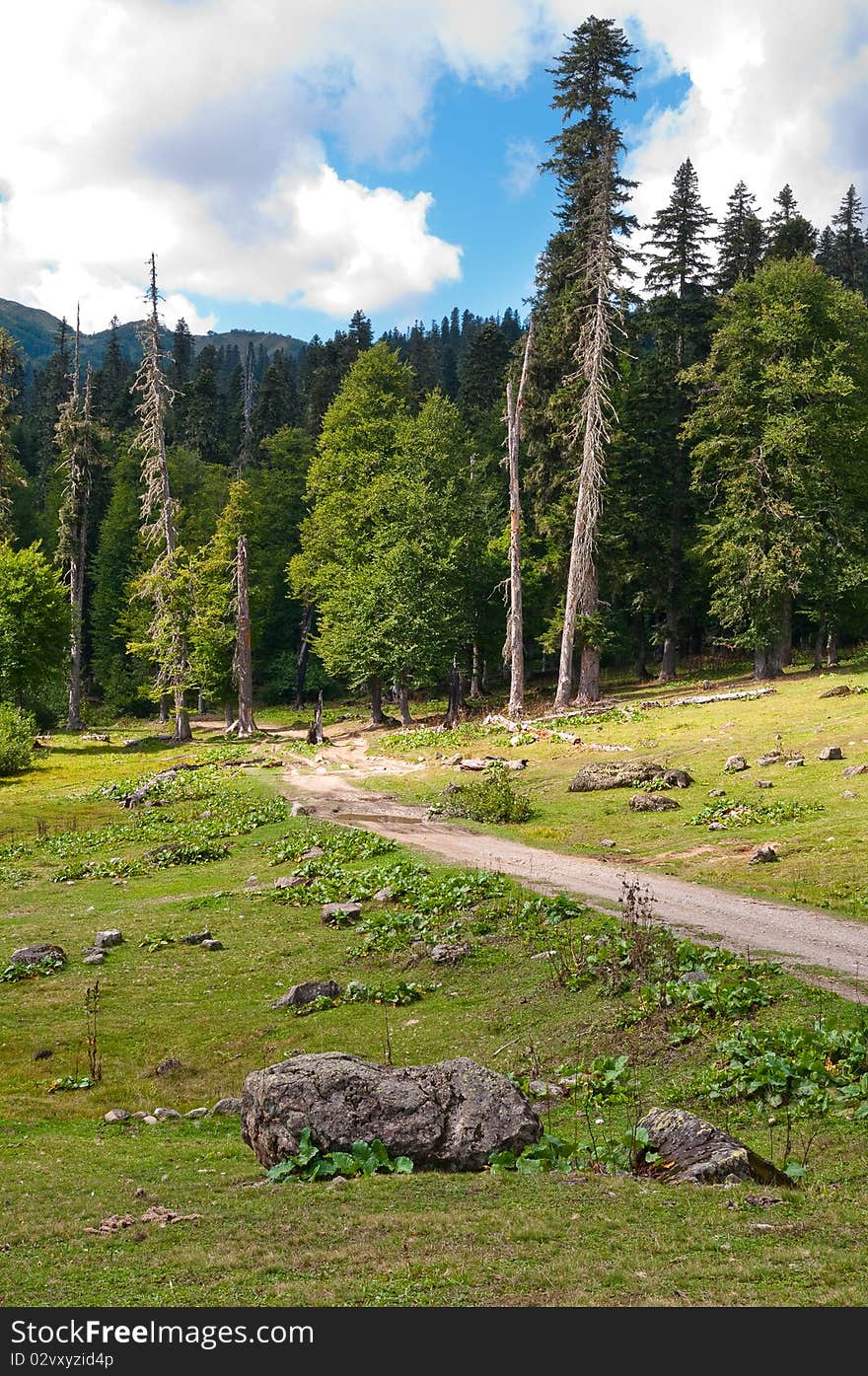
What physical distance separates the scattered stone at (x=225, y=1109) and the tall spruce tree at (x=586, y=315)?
34.2 metres

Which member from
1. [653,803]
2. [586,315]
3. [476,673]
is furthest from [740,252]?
[653,803]

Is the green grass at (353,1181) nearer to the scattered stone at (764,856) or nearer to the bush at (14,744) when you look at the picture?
the scattered stone at (764,856)

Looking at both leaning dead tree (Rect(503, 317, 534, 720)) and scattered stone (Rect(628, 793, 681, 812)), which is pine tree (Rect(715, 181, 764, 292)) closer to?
leaning dead tree (Rect(503, 317, 534, 720))

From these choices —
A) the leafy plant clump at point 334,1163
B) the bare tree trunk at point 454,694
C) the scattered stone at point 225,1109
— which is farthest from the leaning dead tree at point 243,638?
the leafy plant clump at point 334,1163

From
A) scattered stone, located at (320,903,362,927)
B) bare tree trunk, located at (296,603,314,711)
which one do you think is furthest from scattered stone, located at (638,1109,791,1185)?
bare tree trunk, located at (296,603,314,711)

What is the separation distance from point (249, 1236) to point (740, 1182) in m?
3.75

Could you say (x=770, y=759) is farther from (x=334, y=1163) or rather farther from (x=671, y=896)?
(x=334, y=1163)

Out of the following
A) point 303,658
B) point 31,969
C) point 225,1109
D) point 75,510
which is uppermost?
point 75,510

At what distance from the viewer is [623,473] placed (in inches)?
1965

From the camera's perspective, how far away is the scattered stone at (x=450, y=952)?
1517 cm

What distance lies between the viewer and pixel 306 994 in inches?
560

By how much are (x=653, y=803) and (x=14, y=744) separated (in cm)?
3192

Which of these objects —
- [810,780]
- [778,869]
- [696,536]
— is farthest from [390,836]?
Answer: [696,536]

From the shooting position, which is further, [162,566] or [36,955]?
[162,566]
